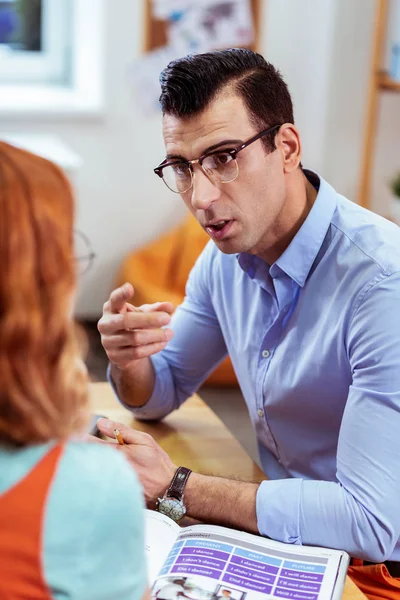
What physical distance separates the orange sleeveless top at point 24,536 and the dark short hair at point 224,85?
0.84 metres

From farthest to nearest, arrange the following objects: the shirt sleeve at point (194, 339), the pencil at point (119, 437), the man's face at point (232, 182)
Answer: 1. the shirt sleeve at point (194, 339)
2. the man's face at point (232, 182)
3. the pencil at point (119, 437)

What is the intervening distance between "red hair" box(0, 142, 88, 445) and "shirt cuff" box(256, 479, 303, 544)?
54 cm

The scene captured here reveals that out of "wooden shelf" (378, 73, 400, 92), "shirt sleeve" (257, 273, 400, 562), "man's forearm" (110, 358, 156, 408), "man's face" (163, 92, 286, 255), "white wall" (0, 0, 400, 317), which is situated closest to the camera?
"shirt sleeve" (257, 273, 400, 562)

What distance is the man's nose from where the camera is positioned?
1458 mm

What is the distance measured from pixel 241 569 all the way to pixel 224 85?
2.55 feet

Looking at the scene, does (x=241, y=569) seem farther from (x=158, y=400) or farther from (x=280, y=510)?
(x=158, y=400)

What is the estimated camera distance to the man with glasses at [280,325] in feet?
4.11

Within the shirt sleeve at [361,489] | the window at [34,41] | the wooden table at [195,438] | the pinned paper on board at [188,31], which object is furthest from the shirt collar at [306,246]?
the window at [34,41]

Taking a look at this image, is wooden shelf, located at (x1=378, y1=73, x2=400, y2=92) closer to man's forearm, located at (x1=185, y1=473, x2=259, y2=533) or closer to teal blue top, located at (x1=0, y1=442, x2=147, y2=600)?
man's forearm, located at (x1=185, y1=473, x2=259, y2=533)

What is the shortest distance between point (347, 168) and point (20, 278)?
3108mm

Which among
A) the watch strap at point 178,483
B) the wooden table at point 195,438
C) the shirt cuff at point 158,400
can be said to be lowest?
the wooden table at point 195,438

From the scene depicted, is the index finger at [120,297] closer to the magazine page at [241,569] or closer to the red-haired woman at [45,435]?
the magazine page at [241,569]

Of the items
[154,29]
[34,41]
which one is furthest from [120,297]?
[34,41]

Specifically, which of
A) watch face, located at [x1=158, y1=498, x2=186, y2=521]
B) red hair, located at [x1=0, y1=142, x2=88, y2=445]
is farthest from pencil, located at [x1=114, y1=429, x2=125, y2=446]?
red hair, located at [x1=0, y1=142, x2=88, y2=445]
